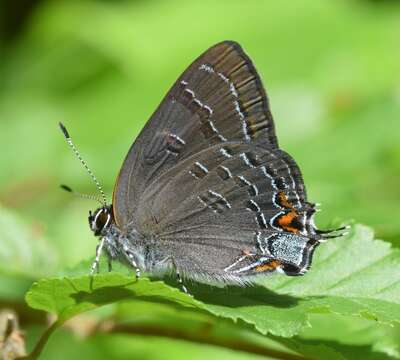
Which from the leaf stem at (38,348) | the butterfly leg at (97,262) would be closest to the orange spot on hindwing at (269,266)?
the butterfly leg at (97,262)

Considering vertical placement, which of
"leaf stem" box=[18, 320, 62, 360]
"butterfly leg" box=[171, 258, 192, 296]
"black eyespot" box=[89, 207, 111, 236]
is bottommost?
"leaf stem" box=[18, 320, 62, 360]

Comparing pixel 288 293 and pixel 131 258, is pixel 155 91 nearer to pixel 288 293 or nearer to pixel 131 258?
pixel 131 258

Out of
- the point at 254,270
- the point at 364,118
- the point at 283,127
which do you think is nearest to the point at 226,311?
the point at 254,270

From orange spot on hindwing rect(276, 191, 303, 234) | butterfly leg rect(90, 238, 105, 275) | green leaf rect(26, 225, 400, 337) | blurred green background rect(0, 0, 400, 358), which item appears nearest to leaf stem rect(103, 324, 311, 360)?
green leaf rect(26, 225, 400, 337)

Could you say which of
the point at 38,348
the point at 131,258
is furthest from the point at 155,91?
the point at 38,348

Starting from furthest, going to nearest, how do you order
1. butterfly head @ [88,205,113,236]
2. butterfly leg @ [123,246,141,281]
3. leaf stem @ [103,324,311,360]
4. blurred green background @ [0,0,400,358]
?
blurred green background @ [0,0,400,358] < butterfly head @ [88,205,113,236] < butterfly leg @ [123,246,141,281] < leaf stem @ [103,324,311,360]

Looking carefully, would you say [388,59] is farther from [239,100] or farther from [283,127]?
[239,100]

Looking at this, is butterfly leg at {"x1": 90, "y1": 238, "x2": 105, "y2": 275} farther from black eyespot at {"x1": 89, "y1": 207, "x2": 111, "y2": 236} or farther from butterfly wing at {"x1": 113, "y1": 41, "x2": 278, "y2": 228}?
butterfly wing at {"x1": 113, "y1": 41, "x2": 278, "y2": 228}

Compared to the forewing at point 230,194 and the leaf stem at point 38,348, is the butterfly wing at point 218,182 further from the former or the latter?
the leaf stem at point 38,348
